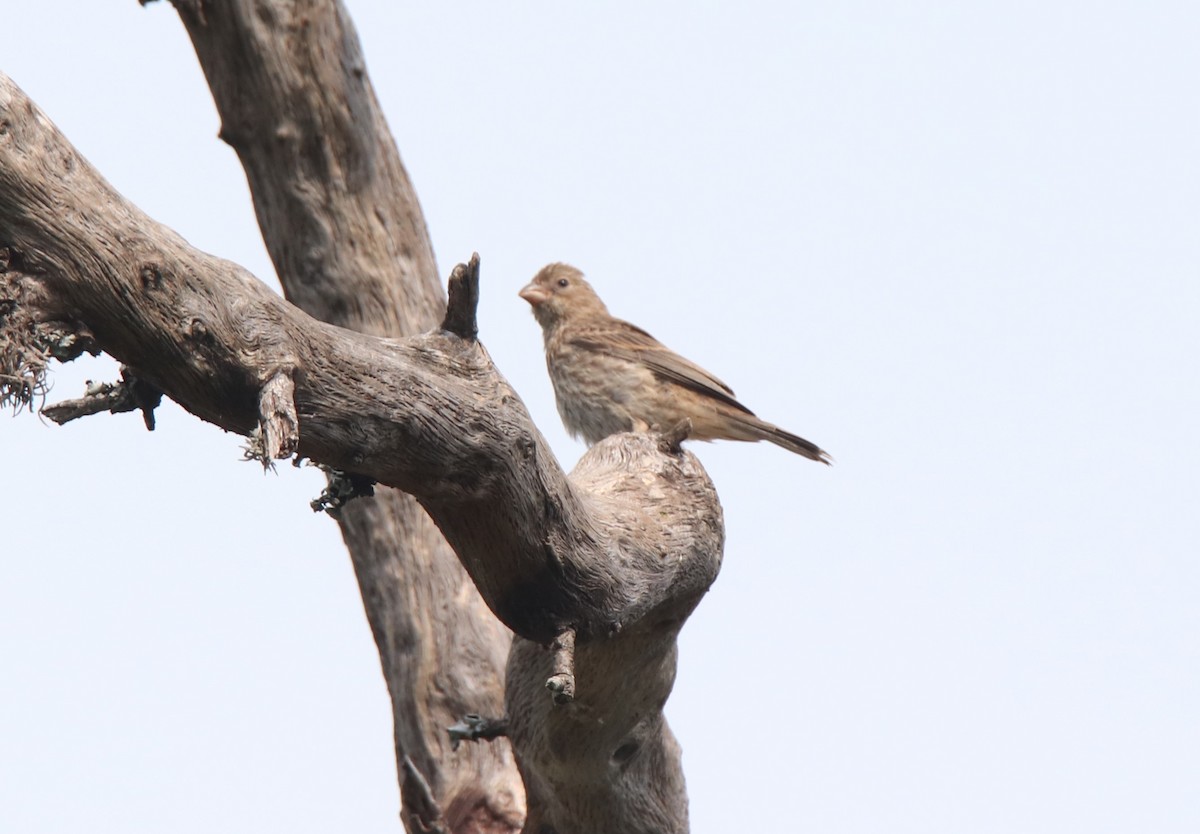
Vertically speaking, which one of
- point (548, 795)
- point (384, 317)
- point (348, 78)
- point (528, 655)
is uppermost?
point (348, 78)

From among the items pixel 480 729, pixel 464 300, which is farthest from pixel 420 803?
pixel 464 300

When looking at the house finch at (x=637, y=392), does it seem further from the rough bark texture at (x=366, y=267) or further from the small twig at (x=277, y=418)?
the small twig at (x=277, y=418)

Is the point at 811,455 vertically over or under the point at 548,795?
over

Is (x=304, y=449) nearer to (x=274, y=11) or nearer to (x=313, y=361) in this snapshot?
(x=313, y=361)

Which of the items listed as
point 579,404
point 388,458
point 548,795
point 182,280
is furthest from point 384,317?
point 182,280

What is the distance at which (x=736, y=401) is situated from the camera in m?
7.66

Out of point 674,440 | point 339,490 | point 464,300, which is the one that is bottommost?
point 339,490

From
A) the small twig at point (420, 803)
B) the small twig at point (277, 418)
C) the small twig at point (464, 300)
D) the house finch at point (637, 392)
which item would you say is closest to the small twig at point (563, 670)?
the small twig at point (464, 300)

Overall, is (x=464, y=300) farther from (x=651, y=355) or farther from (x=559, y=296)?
(x=559, y=296)

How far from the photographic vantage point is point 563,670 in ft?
11.8

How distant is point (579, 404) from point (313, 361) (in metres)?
4.97

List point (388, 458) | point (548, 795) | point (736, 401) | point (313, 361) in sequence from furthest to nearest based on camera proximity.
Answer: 1. point (736, 401)
2. point (548, 795)
3. point (388, 458)
4. point (313, 361)

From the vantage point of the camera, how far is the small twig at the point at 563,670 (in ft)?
11.1

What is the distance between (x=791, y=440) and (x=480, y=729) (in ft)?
9.51
